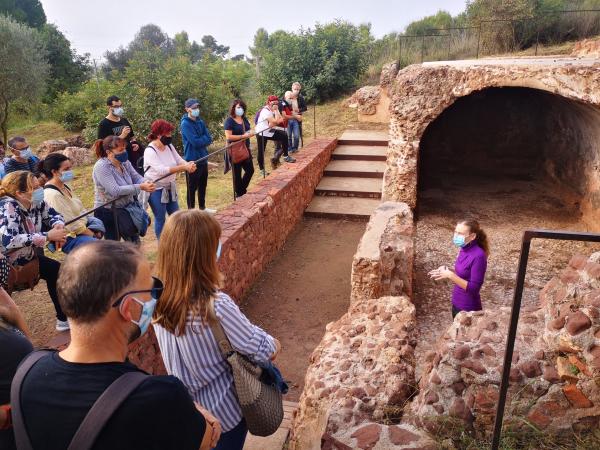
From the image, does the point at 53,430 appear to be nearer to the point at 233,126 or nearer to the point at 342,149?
the point at 233,126

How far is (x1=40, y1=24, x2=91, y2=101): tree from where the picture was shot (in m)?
26.2

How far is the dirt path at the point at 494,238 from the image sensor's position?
636cm

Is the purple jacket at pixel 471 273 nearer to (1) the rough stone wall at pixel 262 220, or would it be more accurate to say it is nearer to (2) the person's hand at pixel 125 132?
(1) the rough stone wall at pixel 262 220

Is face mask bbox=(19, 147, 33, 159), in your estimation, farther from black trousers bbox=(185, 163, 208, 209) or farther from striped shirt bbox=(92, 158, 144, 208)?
black trousers bbox=(185, 163, 208, 209)

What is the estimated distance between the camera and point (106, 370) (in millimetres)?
1561

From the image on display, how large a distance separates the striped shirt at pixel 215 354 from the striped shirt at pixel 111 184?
3.04 m

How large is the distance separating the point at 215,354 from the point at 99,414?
3.24 feet

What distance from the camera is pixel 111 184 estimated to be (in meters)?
5.07

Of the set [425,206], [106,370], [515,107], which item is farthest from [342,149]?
[106,370]

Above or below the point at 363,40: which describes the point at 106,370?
below

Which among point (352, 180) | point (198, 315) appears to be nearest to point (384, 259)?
point (198, 315)

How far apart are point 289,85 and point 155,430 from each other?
55.8ft

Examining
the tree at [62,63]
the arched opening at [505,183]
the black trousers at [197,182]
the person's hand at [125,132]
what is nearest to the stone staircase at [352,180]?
the arched opening at [505,183]

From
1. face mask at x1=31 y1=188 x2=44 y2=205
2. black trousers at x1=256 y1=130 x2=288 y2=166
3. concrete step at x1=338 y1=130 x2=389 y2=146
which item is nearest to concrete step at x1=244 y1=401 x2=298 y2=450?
face mask at x1=31 y1=188 x2=44 y2=205
